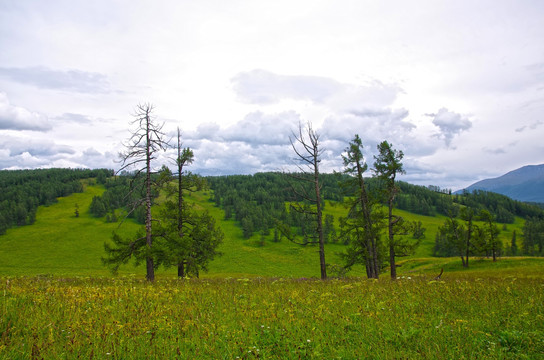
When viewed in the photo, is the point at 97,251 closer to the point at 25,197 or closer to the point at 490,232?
the point at 25,197

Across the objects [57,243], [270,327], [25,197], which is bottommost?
[57,243]

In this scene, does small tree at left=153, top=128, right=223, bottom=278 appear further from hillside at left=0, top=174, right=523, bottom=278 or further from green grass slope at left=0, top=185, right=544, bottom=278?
hillside at left=0, top=174, right=523, bottom=278

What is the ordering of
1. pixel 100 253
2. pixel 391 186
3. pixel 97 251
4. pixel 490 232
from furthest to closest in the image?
1. pixel 97 251
2. pixel 100 253
3. pixel 490 232
4. pixel 391 186

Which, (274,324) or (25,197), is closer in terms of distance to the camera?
(274,324)

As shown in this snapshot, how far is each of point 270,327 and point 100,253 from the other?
117705 mm

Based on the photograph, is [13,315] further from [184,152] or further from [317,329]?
[184,152]

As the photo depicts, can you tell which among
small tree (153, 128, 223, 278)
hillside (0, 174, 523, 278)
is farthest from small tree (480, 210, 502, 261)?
small tree (153, 128, 223, 278)

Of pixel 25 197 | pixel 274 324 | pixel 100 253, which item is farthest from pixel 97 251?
pixel 274 324

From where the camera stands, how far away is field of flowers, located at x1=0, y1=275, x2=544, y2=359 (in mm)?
4410

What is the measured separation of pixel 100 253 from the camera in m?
103

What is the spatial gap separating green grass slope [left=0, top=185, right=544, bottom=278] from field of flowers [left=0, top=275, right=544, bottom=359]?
58.9m

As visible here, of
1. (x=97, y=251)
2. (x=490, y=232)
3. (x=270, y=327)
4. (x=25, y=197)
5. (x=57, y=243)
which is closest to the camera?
(x=270, y=327)

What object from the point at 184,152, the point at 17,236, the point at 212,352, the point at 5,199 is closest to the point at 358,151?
the point at 184,152

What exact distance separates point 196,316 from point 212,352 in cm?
185
